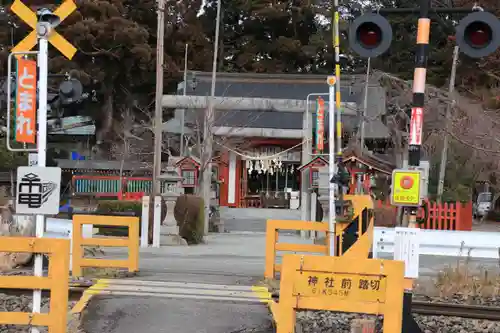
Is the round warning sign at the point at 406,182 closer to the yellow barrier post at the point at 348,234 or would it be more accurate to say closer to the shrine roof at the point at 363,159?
the yellow barrier post at the point at 348,234

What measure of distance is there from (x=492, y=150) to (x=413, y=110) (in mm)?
15971

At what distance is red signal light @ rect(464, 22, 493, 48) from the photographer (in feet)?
24.3

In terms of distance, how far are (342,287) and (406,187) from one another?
153 cm

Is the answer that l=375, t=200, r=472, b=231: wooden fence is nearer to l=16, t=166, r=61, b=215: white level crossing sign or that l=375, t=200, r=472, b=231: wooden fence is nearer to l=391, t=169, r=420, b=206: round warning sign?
l=391, t=169, r=420, b=206: round warning sign

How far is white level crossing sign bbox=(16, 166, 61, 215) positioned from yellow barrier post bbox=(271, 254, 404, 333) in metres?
2.42

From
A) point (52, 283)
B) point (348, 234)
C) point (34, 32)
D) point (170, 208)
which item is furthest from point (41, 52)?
point (170, 208)

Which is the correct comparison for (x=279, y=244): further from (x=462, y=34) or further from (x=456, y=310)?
(x=462, y=34)

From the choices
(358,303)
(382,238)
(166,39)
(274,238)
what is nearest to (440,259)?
(382,238)

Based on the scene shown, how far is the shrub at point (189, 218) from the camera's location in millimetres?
17828

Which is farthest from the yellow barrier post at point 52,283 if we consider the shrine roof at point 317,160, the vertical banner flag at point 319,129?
the shrine roof at point 317,160

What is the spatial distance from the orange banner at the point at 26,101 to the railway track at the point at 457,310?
540 centimetres

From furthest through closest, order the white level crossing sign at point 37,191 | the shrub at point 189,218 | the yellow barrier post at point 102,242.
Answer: the shrub at point 189,218 < the yellow barrier post at point 102,242 < the white level crossing sign at point 37,191

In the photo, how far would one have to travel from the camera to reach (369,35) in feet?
25.5

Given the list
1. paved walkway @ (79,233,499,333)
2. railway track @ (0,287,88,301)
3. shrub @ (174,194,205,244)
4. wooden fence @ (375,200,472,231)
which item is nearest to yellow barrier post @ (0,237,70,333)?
paved walkway @ (79,233,499,333)
